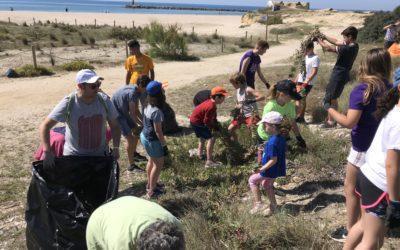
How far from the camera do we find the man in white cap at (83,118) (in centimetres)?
376

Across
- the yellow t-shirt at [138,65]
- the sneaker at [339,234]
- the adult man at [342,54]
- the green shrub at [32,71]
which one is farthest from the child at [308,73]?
the green shrub at [32,71]

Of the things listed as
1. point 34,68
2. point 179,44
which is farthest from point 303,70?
point 179,44

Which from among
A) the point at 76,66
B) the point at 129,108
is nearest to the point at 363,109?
the point at 129,108

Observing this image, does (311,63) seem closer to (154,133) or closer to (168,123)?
(168,123)

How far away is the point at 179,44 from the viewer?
2044cm

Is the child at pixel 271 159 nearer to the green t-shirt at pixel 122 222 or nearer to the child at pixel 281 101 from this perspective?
the child at pixel 281 101

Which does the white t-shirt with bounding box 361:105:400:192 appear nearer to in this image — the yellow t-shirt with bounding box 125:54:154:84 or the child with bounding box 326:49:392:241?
the child with bounding box 326:49:392:241

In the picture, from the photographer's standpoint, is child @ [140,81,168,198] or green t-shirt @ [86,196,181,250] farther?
child @ [140,81,168,198]

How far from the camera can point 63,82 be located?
1390 cm

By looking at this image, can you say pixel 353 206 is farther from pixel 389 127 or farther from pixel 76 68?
pixel 76 68

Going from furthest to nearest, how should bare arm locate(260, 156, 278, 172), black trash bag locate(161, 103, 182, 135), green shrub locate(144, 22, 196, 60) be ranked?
green shrub locate(144, 22, 196, 60)
black trash bag locate(161, 103, 182, 135)
bare arm locate(260, 156, 278, 172)

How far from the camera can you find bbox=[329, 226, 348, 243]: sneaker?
3.63 metres

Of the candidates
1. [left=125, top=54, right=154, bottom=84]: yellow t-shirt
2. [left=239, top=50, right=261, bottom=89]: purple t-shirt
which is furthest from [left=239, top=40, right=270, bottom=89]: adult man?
[left=125, top=54, right=154, bottom=84]: yellow t-shirt

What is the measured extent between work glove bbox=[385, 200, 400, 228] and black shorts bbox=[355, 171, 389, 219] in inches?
2.4
